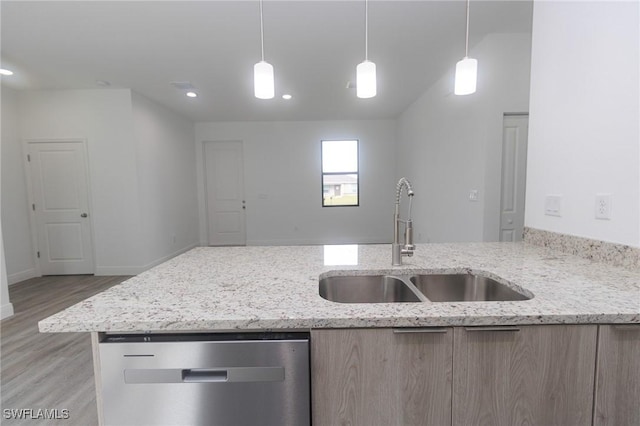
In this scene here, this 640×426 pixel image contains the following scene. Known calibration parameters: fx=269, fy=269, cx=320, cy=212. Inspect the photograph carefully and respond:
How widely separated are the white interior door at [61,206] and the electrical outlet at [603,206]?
18.1ft

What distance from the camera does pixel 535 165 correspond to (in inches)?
67.1

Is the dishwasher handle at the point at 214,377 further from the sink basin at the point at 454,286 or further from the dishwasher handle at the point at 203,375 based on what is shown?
the sink basin at the point at 454,286

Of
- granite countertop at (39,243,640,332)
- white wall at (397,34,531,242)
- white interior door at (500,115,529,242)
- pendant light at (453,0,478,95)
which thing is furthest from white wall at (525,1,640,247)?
white interior door at (500,115,529,242)

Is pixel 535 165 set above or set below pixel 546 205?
above

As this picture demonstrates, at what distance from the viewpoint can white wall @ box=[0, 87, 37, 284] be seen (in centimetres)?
366

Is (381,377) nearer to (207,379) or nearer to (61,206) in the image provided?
(207,379)

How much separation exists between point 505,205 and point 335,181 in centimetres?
357

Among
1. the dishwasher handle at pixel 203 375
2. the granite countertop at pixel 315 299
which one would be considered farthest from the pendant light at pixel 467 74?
the dishwasher handle at pixel 203 375

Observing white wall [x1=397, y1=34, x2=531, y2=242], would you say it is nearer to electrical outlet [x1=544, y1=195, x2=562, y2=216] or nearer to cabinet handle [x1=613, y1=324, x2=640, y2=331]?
electrical outlet [x1=544, y1=195, x2=562, y2=216]

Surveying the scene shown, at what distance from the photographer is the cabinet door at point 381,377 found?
799 millimetres

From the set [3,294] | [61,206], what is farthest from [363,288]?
[61,206]

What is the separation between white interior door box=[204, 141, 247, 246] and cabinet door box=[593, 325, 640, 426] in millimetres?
5799

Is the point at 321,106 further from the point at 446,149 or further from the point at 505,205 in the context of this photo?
the point at 505,205

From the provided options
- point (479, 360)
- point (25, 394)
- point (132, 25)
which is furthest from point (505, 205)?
point (25, 394)
